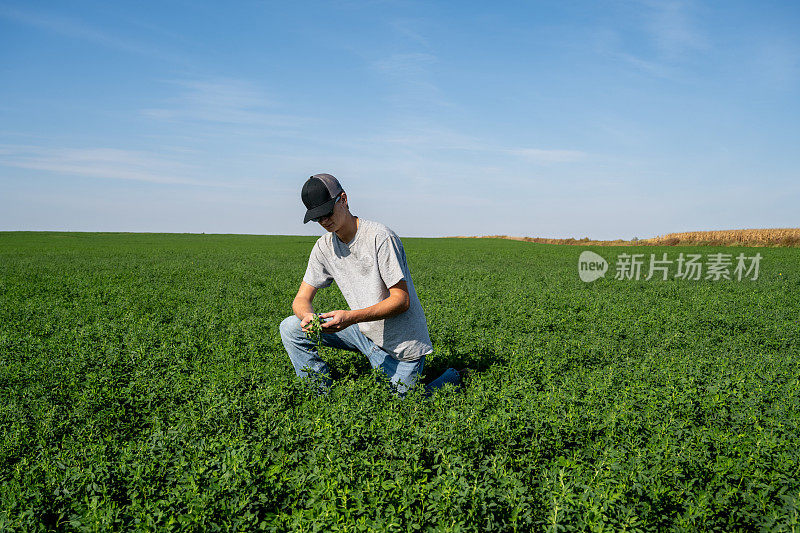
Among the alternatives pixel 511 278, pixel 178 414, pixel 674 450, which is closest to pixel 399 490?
pixel 674 450

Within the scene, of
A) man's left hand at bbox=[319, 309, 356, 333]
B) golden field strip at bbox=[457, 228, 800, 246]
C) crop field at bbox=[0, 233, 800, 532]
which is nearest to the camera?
crop field at bbox=[0, 233, 800, 532]

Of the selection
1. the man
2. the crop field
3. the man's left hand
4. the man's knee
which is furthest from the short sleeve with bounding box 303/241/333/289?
the crop field

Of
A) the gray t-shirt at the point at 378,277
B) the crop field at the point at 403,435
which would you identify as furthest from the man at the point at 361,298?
the crop field at the point at 403,435

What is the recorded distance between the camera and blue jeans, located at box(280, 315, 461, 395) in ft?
15.5

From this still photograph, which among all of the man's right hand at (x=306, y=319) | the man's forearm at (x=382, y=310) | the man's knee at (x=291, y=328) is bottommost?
the man's knee at (x=291, y=328)

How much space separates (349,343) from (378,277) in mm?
923

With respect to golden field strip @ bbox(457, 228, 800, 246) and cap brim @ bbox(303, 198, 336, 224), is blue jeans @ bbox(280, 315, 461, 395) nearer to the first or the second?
cap brim @ bbox(303, 198, 336, 224)

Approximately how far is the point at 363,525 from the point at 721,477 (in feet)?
7.57

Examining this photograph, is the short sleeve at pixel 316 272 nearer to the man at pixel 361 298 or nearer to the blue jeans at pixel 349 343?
the man at pixel 361 298

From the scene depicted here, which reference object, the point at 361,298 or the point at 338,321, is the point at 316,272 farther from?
→ the point at 338,321

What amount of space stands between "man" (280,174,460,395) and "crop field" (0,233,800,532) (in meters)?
0.31

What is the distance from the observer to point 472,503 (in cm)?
284

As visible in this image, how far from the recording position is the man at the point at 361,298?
14.3 feet

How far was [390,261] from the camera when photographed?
439 cm
